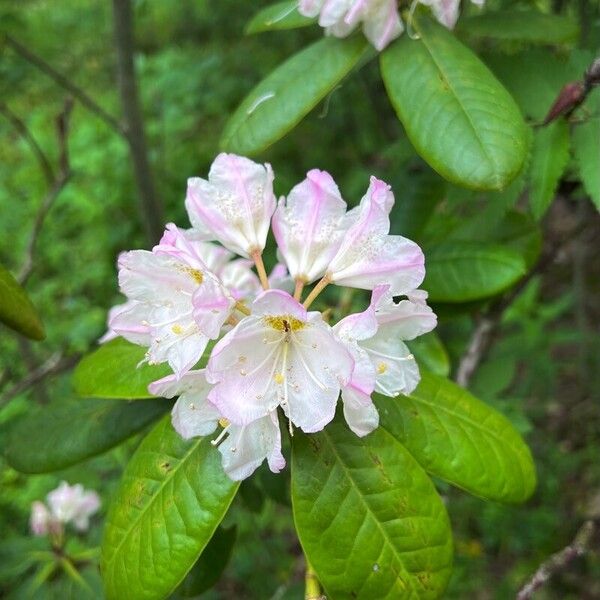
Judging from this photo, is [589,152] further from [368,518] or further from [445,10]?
[368,518]

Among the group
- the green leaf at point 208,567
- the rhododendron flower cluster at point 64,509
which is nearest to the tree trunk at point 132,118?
the rhododendron flower cluster at point 64,509

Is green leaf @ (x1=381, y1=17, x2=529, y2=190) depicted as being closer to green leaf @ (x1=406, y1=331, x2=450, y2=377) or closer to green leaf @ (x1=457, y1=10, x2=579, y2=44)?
green leaf @ (x1=457, y1=10, x2=579, y2=44)

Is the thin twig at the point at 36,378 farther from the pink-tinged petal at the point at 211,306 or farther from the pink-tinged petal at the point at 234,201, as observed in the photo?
the pink-tinged petal at the point at 211,306

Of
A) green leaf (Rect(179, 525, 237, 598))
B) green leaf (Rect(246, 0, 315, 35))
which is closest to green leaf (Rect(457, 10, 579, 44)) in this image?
green leaf (Rect(246, 0, 315, 35))

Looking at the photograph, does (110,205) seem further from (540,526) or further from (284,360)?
(284,360)

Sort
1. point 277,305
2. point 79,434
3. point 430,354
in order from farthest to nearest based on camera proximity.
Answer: point 430,354 → point 79,434 → point 277,305

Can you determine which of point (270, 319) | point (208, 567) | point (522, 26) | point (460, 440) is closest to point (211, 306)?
point (270, 319)

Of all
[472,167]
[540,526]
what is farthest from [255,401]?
[540,526]
